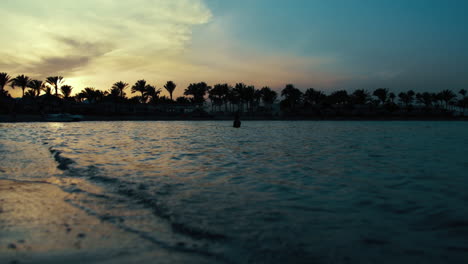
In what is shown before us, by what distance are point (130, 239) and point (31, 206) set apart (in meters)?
2.21

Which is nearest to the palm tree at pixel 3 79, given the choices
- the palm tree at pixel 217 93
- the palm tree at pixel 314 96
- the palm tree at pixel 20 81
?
the palm tree at pixel 20 81

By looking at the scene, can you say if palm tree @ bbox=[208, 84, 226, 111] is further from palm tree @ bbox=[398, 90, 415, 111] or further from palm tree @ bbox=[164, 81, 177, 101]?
palm tree @ bbox=[398, 90, 415, 111]

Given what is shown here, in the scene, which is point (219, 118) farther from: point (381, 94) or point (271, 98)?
point (381, 94)

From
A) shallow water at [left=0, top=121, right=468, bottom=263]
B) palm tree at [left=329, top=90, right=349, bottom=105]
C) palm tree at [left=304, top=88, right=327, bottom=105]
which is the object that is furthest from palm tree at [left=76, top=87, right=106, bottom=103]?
shallow water at [left=0, top=121, right=468, bottom=263]

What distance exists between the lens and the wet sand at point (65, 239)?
2758 mm

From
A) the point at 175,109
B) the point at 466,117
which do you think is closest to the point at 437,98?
the point at 466,117

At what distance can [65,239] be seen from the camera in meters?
3.18

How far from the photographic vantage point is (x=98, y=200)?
4785 mm

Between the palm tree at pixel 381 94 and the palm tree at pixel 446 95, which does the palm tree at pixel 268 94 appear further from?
the palm tree at pixel 446 95

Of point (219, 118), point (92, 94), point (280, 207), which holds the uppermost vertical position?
point (92, 94)

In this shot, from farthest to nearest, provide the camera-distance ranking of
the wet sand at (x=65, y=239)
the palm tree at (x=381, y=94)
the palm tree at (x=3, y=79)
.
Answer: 1. the palm tree at (x=381, y=94)
2. the palm tree at (x=3, y=79)
3. the wet sand at (x=65, y=239)

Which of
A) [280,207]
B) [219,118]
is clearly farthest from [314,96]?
[280,207]

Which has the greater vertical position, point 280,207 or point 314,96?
point 314,96

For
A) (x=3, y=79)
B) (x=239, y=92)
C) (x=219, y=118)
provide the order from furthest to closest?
(x=239, y=92), (x=219, y=118), (x=3, y=79)
